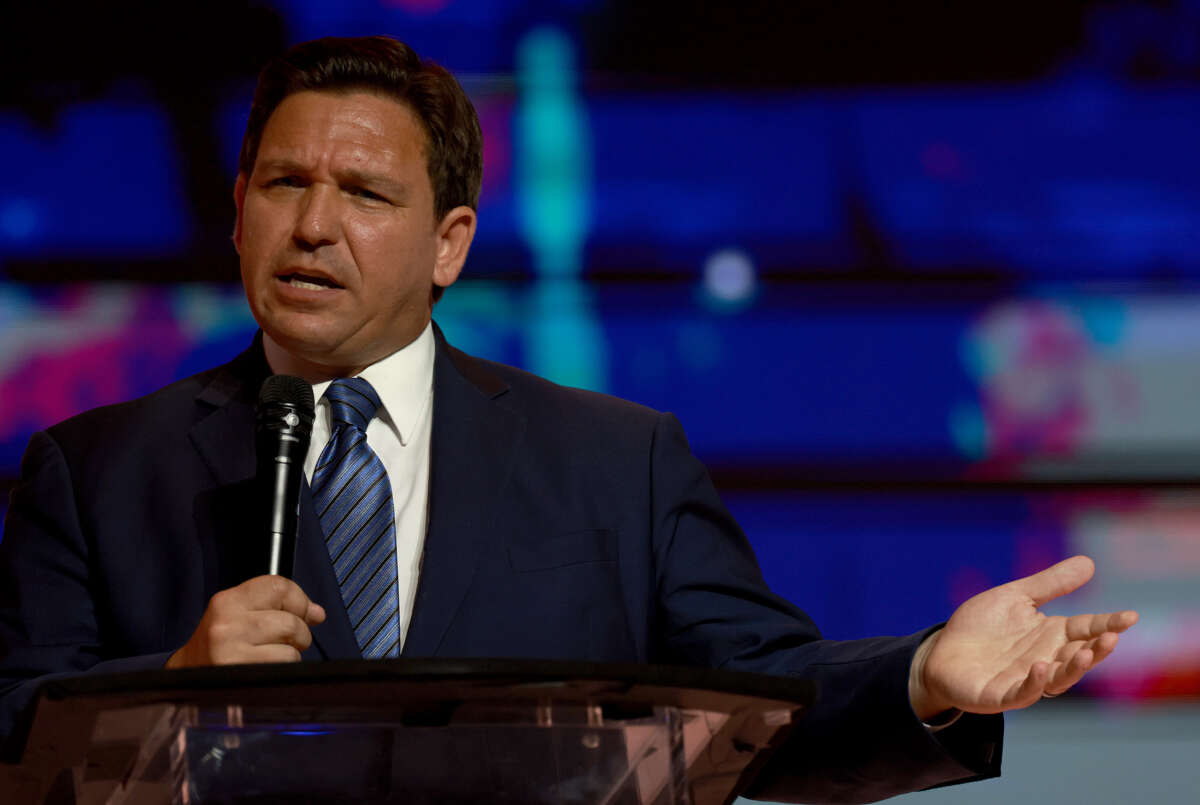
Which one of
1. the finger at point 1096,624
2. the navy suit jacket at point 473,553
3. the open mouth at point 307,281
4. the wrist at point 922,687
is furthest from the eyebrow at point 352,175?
the finger at point 1096,624

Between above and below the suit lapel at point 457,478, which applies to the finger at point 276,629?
below

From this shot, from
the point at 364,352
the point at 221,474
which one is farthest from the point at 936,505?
the point at 221,474

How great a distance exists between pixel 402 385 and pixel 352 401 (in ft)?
0.34

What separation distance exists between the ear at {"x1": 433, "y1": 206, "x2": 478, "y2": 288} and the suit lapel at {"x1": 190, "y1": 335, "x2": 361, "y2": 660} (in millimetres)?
265

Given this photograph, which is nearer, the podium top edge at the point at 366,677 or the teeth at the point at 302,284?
the podium top edge at the point at 366,677

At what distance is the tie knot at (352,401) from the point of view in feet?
5.24

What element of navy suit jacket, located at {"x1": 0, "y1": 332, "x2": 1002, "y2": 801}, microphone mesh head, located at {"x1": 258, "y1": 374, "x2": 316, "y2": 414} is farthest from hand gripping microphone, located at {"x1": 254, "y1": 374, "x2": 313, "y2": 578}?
navy suit jacket, located at {"x1": 0, "y1": 332, "x2": 1002, "y2": 801}

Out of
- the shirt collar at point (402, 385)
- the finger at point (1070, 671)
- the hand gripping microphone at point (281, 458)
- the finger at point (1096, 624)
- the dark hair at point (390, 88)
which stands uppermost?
the dark hair at point (390, 88)

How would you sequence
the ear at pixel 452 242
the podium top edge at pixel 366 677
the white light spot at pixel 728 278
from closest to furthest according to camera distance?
the podium top edge at pixel 366 677 < the ear at pixel 452 242 < the white light spot at pixel 728 278

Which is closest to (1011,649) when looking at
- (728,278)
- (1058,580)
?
(1058,580)

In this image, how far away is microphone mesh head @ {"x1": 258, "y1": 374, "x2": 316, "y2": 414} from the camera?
4.15ft

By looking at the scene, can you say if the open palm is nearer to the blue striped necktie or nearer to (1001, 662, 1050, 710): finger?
(1001, 662, 1050, 710): finger

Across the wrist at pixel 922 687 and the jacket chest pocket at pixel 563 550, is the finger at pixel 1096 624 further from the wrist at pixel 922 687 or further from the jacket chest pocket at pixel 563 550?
the jacket chest pocket at pixel 563 550

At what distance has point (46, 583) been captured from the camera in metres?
1.48
